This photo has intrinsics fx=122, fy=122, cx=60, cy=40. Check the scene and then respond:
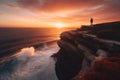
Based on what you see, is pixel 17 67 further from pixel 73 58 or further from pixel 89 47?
pixel 89 47

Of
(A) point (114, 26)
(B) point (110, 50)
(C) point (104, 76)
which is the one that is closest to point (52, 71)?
(B) point (110, 50)

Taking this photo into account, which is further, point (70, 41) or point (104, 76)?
point (70, 41)

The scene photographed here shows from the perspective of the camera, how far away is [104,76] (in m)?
9.68

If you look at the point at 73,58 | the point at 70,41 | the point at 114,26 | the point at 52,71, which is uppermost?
the point at 114,26

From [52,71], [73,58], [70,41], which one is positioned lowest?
[52,71]

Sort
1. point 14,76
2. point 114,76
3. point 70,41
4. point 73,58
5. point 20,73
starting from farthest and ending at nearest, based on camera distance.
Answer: point 70,41, point 73,58, point 20,73, point 14,76, point 114,76

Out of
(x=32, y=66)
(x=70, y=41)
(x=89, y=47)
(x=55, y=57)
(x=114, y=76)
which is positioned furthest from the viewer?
(x=55, y=57)

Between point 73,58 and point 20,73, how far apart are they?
1318cm

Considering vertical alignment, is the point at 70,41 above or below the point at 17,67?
above

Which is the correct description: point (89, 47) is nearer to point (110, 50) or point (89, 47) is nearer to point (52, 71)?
point (110, 50)

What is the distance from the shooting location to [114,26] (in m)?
31.4

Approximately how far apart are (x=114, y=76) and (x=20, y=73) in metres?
23.7

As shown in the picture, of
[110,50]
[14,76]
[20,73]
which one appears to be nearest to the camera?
[110,50]

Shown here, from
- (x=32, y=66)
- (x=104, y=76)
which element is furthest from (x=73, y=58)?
(x=104, y=76)
